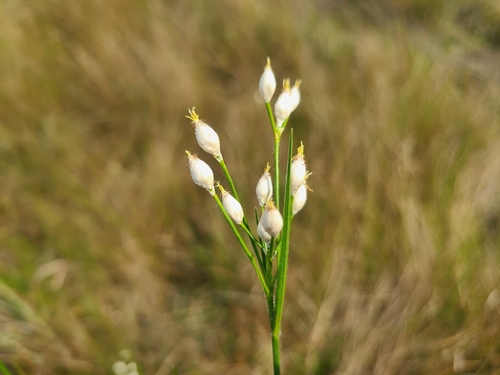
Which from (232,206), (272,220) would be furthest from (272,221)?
(232,206)

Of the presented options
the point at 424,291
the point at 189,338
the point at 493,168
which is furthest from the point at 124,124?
the point at 493,168

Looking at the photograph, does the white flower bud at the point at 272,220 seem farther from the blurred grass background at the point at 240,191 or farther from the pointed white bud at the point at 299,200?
the blurred grass background at the point at 240,191

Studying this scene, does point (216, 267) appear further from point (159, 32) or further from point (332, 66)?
point (159, 32)

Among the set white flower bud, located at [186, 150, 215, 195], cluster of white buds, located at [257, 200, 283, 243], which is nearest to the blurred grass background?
white flower bud, located at [186, 150, 215, 195]

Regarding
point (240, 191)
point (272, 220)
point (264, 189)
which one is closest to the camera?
point (272, 220)

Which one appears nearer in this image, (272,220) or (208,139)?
(272,220)

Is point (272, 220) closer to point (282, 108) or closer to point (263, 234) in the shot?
point (263, 234)

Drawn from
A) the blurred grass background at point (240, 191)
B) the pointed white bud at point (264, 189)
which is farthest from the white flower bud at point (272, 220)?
the blurred grass background at point (240, 191)
